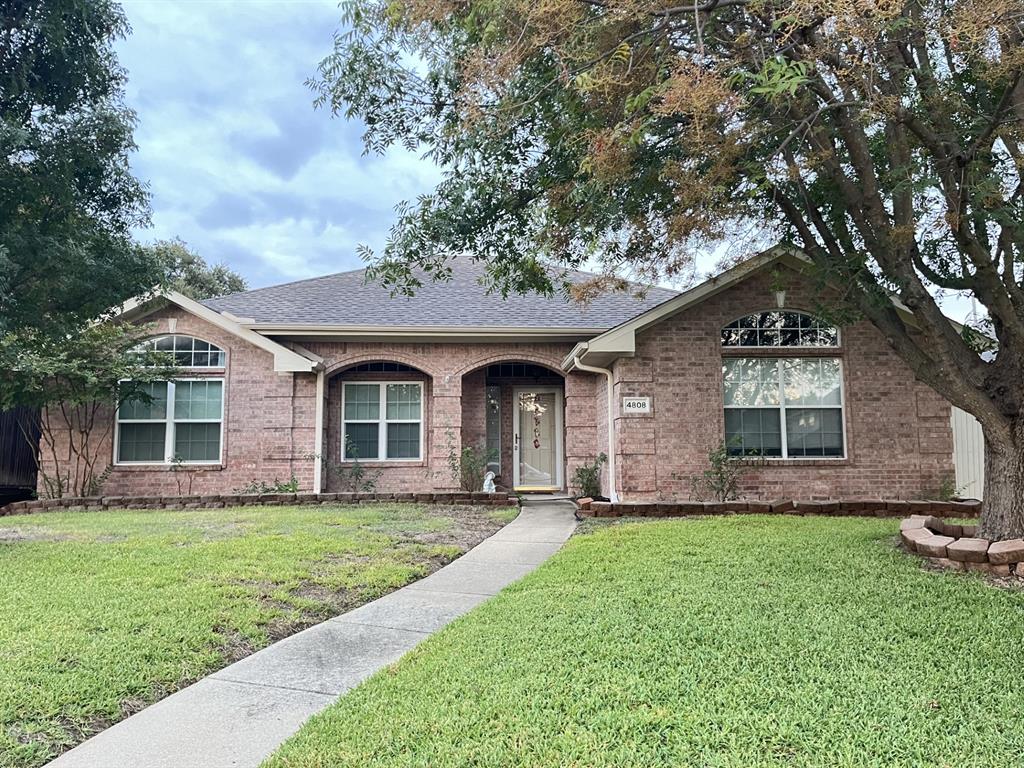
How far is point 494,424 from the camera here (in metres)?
14.8

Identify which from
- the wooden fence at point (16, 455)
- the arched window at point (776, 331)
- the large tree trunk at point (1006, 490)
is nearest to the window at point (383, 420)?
the wooden fence at point (16, 455)

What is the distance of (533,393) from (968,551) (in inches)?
389

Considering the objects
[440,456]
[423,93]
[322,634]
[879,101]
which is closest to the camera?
[322,634]

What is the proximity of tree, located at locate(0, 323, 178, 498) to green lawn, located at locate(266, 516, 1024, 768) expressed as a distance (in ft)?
31.4

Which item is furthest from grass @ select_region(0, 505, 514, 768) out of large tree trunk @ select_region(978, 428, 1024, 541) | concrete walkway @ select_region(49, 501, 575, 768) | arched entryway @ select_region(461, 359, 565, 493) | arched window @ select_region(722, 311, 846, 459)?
large tree trunk @ select_region(978, 428, 1024, 541)

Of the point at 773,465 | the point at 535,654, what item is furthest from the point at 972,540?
the point at 773,465

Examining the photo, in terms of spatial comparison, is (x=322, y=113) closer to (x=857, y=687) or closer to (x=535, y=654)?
(x=535, y=654)

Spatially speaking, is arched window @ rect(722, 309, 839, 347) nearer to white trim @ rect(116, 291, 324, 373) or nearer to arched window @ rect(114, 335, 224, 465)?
white trim @ rect(116, 291, 324, 373)

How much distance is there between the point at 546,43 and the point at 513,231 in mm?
2748

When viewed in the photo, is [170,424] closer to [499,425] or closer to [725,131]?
[499,425]

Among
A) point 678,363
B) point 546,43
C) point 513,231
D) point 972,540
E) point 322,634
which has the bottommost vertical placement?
point 322,634

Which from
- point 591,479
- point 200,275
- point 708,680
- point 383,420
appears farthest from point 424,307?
point 200,275

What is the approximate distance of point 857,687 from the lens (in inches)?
132

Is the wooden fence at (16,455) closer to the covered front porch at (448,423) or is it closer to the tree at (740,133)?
the covered front porch at (448,423)
